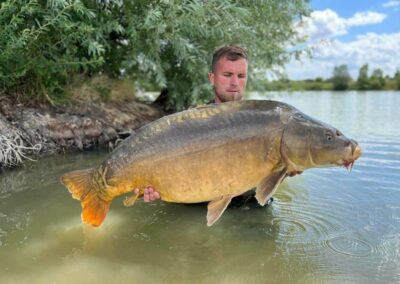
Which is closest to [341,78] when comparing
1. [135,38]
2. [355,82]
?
[355,82]

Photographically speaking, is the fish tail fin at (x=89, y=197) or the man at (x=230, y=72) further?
the man at (x=230, y=72)

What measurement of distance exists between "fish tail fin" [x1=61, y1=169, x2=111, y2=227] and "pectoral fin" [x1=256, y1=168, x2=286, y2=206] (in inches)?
46.0

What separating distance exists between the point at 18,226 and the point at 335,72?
71.4 metres

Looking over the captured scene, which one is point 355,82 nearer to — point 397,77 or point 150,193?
point 397,77

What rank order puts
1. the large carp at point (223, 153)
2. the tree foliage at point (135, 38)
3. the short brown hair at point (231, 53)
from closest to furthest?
the large carp at point (223, 153) → the short brown hair at point (231, 53) → the tree foliage at point (135, 38)

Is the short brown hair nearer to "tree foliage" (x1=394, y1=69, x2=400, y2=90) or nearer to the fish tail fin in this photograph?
the fish tail fin

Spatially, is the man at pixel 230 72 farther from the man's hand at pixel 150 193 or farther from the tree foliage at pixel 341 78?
the tree foliage at pixel 341 78

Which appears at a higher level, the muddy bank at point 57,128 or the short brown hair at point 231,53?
the short brown hair at point 231,53

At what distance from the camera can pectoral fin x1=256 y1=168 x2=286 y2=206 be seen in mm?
3156

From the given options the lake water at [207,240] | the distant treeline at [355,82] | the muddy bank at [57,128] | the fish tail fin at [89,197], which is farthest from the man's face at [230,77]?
the distant treeline at [355,82]

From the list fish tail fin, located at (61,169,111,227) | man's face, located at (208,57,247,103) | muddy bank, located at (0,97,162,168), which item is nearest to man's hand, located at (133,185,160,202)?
fish tail fin, located at (61,169,111,227)

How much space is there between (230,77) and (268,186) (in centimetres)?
150

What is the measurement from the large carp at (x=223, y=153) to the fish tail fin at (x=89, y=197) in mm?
130

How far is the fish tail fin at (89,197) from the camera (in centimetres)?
353
